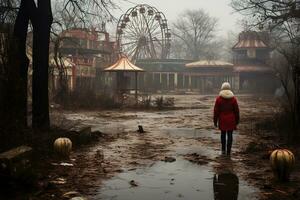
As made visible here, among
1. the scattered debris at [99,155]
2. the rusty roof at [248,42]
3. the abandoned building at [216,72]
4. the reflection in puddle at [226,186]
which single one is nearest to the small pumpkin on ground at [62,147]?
the scattered debris at [99,155]

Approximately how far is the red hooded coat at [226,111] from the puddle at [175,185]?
77.6 inches

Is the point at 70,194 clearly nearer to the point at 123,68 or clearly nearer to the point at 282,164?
the point at 282,164

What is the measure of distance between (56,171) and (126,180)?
1.46 meters

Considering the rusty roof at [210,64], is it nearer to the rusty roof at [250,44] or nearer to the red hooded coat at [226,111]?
the rusty roof at [250,44]

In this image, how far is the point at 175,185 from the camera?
7691 millimetres

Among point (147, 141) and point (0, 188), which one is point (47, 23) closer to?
point (147, 141)

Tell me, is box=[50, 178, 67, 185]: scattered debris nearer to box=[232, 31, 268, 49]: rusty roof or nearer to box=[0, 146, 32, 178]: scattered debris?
box=[0, 146, 32, 178]: scattered debris

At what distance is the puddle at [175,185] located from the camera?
6.93 m

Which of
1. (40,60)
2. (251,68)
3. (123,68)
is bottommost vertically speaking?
(40,60)

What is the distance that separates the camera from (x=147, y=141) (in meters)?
13.7

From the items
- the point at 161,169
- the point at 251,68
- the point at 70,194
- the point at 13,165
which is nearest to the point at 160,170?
the point at 161,169

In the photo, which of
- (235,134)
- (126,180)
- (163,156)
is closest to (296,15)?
(235,134)

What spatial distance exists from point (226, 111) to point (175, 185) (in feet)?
12.8

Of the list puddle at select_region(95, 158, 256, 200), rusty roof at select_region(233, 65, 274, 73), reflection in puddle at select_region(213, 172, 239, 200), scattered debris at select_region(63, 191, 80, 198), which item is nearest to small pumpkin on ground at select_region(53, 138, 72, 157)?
puddle at select_region(95, 158, 256, 200)
